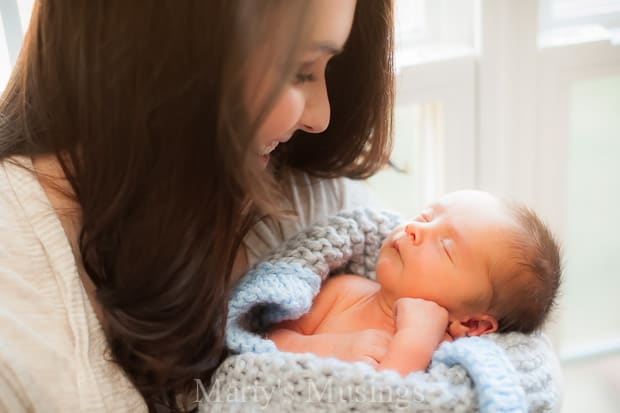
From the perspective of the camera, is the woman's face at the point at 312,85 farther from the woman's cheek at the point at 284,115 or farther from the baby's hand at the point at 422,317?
the baby's hand at the point at 422,317

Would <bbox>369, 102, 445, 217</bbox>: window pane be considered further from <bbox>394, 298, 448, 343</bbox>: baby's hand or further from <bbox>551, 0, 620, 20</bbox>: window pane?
<bbox>394, 298, 448, 343</bbox>: baby's hand

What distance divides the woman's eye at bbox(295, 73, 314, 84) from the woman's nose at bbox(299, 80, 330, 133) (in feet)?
0.08

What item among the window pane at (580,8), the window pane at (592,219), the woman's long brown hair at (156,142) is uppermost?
the window pane at (580,8)

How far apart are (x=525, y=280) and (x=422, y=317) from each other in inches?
6.9

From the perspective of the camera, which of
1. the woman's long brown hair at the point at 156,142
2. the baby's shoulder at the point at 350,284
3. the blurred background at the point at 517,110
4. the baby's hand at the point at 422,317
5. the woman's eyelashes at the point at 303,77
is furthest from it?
the blurred background at the point at 517,110

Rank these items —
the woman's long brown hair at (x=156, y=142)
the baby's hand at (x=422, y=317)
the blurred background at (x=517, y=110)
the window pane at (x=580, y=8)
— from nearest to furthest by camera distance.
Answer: the woman's long brown hair at (x=156, y=142)
the baby's hand at (x=422, y=317)
the blurred background at (x=517, y=110)
the window pane at (x=580, y=8)

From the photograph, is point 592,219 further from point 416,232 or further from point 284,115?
point 284,115

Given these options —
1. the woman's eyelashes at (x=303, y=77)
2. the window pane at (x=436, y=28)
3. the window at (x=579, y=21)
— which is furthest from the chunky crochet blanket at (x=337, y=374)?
the window at (x=579, y=21)

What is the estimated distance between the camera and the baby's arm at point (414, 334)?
0.96 m

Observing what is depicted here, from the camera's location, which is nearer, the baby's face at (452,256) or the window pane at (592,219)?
the baby's face at (452,256)

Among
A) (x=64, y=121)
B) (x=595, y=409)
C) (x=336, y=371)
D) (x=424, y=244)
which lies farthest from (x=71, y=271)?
(x=595, y=409)

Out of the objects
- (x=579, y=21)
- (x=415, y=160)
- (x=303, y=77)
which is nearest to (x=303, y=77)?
(x=303, y=77)

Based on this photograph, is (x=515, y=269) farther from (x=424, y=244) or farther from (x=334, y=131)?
(x=334, y=131)

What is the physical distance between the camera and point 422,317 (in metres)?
1.02
